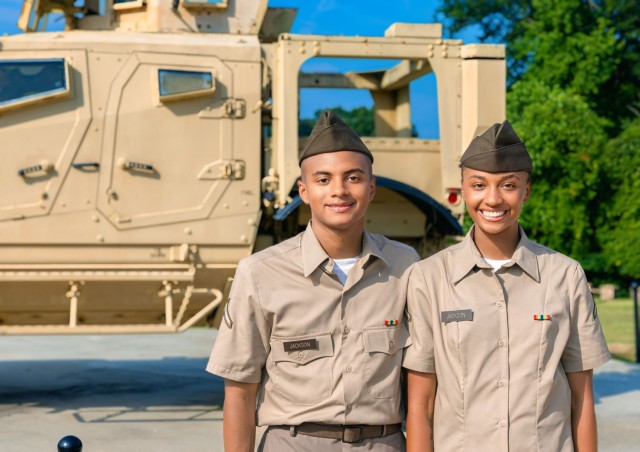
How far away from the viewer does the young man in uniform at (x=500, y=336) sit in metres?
3.36

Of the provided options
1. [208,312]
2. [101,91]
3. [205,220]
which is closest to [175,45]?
[101,91]

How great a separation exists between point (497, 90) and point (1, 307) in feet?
14.0

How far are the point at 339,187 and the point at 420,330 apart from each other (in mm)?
547

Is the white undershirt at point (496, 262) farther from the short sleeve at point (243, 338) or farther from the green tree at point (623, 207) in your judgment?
the green tree at point (623, 207)

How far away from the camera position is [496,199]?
346 centimetres

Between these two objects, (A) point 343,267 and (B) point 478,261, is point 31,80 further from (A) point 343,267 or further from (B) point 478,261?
(B) point 478,261

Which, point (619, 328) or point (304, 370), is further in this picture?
point (619, 328)

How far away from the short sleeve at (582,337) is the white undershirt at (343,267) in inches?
29.1

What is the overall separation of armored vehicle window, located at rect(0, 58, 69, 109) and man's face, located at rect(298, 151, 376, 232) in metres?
4.68

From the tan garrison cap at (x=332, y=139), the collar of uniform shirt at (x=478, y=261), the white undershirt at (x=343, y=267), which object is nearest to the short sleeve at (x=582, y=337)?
the collar of uniform shirt at (x=478, y=261)

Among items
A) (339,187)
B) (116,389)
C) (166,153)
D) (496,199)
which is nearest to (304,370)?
(339,187)

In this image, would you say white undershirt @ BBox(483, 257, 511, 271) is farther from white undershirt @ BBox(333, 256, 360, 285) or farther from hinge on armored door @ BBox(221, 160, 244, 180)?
hinge on armored door @ BBox(221, 160, 244, 180)

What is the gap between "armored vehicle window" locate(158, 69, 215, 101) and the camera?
7977 millimetres

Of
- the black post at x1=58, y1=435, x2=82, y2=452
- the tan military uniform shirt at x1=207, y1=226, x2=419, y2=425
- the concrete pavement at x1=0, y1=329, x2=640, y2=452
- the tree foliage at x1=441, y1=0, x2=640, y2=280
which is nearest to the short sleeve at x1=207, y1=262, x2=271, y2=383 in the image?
the tan military uniform shirt at x1=207, y1=226, x2=419, y2=425
